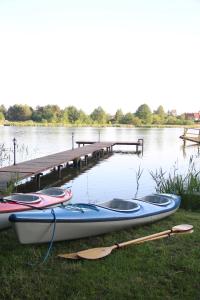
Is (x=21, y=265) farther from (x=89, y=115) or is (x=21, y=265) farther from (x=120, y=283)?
(x=89, y=115)

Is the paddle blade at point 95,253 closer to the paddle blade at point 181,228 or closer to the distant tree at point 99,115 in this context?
the paddle blade at point 181,228

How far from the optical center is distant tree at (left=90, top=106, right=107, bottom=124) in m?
84.9

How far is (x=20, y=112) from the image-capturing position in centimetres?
8700

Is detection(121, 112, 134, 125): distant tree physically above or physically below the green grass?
above

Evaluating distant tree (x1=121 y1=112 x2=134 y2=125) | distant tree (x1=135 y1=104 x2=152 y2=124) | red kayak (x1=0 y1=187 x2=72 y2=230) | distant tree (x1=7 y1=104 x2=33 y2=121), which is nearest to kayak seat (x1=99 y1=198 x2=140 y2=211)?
red kayak (x1=0 y1=187 x2=72 y2=230)

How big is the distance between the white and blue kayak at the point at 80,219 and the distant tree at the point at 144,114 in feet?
270

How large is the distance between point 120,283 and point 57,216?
1.23 m

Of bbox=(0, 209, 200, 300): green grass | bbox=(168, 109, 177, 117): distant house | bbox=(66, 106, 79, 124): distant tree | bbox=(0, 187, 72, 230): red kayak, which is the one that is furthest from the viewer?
bbox=(168, 109, 177, 117): distant house

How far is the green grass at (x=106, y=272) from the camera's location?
3.38 meters

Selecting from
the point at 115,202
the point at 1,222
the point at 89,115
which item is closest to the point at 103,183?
the point at 115,202

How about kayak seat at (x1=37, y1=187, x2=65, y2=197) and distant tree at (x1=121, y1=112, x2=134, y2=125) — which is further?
distant tree at (x1=121, y1=112, x2=134, y2=125)

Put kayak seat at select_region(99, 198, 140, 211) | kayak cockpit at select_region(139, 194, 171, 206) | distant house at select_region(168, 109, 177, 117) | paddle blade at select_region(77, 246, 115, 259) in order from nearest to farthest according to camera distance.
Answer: paddle blade at select_region(77, 246, 115, 259), kayak seat at select_region(99, 198, 140, 211), kayak cockpit at select_region(139, 194, 171, 206), distant house at select_region(168, 109, 177, 117)

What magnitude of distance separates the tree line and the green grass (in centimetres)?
7587

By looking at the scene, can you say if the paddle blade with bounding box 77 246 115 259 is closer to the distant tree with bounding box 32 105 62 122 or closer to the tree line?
the tree line
